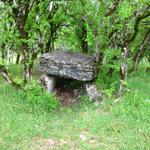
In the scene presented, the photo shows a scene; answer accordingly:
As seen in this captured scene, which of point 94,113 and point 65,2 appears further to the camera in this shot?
point 65,2

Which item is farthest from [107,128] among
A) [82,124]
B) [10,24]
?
[10,24]

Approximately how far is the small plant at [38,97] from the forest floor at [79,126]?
0.93ft

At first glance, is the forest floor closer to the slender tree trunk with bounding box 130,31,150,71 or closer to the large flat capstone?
the large flat capstone

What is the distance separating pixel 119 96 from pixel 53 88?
11.2ft

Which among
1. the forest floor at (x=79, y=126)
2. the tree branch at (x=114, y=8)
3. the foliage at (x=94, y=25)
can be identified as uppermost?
the tree branch at (x=114, y=8)

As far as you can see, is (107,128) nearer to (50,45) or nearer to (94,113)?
(94,113)

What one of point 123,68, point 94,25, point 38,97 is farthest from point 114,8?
point 38,97

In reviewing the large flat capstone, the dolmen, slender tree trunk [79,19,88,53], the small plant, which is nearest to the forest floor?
the small plant

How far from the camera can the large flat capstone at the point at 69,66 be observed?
15.3 metres

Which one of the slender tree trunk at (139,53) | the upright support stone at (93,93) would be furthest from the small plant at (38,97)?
the slender tree trunk at (139,53)

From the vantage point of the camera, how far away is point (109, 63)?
16750mm

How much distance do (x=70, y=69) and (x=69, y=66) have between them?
0.13 meters

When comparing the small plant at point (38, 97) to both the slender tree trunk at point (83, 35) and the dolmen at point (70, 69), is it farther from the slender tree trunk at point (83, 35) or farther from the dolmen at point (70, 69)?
the slender tree trunk at point (83, 35)

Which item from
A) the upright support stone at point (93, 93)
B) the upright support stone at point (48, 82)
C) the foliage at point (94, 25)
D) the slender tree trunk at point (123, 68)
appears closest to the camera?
the slender tree trunk at point (123, 68)
